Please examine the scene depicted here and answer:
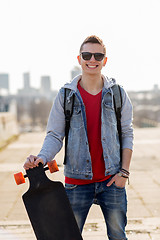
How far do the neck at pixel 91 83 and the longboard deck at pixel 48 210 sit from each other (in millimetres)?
661

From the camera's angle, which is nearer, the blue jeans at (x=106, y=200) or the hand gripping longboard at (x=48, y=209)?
the hand gripping longboard at (x=48, y=209)

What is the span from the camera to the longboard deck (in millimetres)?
2092

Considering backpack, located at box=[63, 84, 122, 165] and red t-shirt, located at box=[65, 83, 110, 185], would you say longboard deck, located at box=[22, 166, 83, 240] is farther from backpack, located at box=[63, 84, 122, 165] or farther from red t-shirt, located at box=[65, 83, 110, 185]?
backpack, located at box=[63, 84, 122, 165]

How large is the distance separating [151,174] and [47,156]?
4532 millimetres

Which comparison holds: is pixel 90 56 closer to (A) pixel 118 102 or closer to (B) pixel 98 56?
(B) pixel 98 56

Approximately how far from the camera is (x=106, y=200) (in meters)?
2.32

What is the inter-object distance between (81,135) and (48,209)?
53cm

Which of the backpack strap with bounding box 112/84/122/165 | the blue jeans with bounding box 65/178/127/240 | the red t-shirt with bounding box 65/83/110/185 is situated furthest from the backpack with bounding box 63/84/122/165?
the blue jeans with bounding box 65/178/127/240

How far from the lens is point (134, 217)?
13.2ft

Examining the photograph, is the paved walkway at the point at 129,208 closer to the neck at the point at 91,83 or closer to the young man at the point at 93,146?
the young man at the point at 93,146

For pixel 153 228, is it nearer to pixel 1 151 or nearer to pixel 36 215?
pixel 36 215

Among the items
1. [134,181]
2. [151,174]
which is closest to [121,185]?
[134,181]

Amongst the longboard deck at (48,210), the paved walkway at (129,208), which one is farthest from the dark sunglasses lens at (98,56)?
the paved walkway at (129,208)

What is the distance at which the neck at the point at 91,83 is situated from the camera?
237 cm
